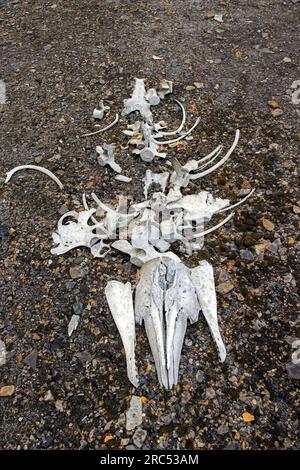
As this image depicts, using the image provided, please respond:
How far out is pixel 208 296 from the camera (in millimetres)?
2545

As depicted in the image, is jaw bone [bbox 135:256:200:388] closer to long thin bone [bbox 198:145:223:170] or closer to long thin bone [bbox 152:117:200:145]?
long thin bone [bbox 198:145:223:170]

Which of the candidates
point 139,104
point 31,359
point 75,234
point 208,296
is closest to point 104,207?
point 75,234

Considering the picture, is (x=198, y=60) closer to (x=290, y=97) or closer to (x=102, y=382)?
(x=290, y=97)

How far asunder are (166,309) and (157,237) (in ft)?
1.97

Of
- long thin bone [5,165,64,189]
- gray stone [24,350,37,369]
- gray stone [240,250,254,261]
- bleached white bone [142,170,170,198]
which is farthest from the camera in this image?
long thin bone [5,165,64,189]

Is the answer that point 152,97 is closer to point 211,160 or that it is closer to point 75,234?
point 211,160

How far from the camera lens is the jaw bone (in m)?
2.23

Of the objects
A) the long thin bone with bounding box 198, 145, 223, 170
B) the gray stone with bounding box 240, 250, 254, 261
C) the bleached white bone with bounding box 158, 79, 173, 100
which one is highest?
the bleached white bone with bounding box 158, 79, 173, 100

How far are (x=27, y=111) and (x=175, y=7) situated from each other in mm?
2534

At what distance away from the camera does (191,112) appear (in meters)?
4.00

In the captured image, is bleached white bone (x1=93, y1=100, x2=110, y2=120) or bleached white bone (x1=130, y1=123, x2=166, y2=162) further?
bleached white bone (x1=93, y1=100, x2=110, y2=120)

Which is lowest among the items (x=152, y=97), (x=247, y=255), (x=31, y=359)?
(x=31, y=359)

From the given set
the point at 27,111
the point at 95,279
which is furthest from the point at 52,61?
the point at 95,279

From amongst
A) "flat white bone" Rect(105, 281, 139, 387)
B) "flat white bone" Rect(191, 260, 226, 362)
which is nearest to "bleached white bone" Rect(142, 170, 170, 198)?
"flat white bone" Rect(191, 260, 226, 362)
